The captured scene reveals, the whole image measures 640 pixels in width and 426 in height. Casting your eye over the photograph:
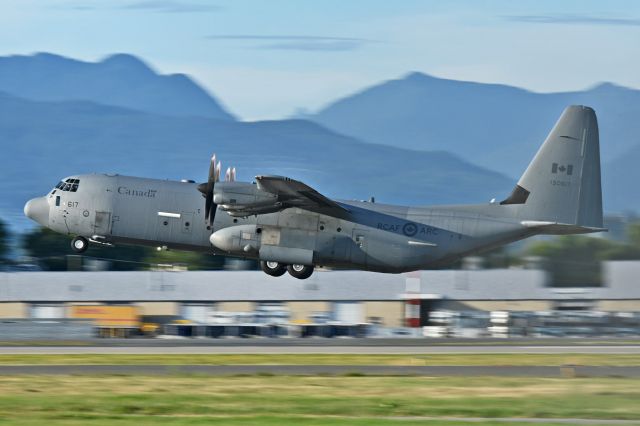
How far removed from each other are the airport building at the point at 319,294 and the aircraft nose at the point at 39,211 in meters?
18.3

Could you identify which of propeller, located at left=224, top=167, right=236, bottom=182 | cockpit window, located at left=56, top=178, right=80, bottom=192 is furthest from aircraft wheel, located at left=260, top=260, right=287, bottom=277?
cockpit window, located at left=56, top=178, right=80, bottom=192

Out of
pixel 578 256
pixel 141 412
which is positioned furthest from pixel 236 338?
pixel 141 412

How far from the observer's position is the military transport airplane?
1465 inches

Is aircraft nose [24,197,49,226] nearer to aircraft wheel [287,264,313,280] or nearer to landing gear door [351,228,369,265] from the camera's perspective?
aircraft wheel [287,264,313,280]

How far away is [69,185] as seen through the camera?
3812 cm

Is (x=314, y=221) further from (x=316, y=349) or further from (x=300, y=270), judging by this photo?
(x=316, y=349)

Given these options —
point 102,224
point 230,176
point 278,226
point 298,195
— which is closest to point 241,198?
point 230,176

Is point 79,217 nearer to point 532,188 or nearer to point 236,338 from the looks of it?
point 236,338

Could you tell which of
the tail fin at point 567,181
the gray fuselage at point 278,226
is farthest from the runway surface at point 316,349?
the tail fin at point 567,181

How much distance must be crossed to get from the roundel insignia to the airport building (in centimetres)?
1946

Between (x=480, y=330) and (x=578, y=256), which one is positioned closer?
(x=480, y=330)

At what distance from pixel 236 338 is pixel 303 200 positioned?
41.1 ft

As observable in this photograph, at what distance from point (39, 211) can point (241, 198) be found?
8.43 metres

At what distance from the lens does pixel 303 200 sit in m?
36.8
